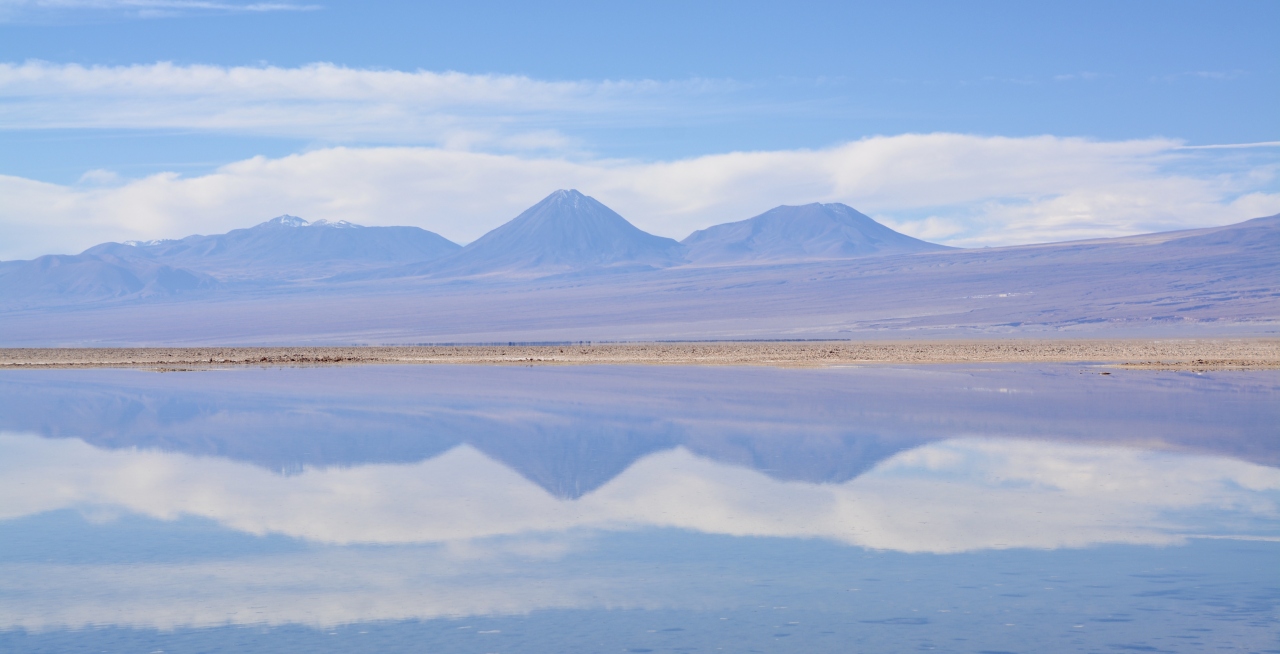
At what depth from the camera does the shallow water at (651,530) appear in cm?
717

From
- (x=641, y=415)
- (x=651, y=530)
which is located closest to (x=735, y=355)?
(x=641, y=415)

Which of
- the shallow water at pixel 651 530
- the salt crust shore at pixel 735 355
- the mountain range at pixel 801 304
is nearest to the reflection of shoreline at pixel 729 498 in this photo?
the shallow water at pixel 651 530

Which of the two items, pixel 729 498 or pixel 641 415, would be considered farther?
pixel 641 415

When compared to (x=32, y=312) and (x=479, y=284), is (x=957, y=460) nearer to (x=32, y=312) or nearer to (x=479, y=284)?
(x=479, y=284)

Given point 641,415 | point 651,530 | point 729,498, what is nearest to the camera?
point 651,530

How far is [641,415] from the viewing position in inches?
772

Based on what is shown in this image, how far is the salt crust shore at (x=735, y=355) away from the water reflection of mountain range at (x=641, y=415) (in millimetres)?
5366

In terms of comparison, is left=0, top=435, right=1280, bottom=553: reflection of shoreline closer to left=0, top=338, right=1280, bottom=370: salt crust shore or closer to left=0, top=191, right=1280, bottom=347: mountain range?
left=0, top=338, right=1280, bottom=370: salt crust shore

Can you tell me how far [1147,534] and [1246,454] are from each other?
5.12m

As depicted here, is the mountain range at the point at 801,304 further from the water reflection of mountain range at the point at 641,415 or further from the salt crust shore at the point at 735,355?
the water reflection of mountain range at the point at 641,415

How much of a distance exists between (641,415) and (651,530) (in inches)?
378

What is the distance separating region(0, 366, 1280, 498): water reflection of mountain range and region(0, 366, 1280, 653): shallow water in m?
0.13

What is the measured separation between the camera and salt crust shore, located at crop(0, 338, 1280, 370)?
35.3 meters

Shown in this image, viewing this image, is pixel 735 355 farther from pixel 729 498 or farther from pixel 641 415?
pixel 729 498
